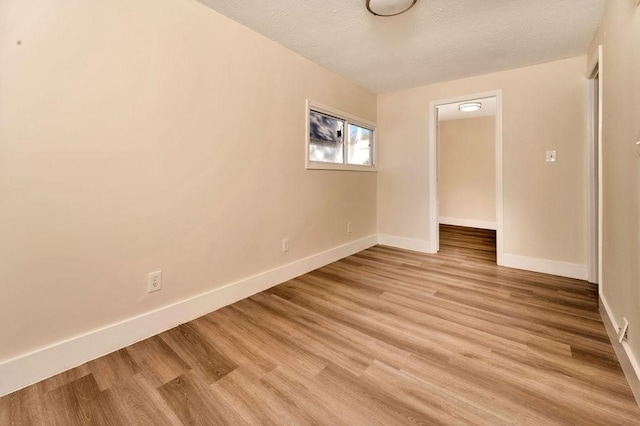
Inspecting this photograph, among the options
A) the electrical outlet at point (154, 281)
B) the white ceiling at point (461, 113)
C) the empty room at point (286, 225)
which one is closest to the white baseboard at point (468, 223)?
the white ceiling at point (461, 113)

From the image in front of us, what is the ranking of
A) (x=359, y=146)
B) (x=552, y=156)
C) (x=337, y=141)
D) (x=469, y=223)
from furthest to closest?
1. (x=469, y=223)
2. (x=359, y=146)
3. (x=337, y=141)
4. (x=552, y=156)

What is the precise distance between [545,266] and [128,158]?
403cm

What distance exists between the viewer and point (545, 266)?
9.94 ft

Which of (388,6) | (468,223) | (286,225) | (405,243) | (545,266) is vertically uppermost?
(388,6)

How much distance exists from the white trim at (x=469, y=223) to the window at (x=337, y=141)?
3027 millimetres

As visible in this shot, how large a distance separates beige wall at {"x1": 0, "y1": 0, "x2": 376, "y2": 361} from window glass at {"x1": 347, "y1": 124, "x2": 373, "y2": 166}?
1.27 m

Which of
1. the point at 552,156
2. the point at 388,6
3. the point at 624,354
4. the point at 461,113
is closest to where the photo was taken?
the point at 624,354

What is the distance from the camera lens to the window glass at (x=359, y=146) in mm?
3752

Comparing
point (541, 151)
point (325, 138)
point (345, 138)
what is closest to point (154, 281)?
point (325, 138)

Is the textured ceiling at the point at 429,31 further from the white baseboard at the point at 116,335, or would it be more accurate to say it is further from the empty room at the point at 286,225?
the white baseboard at the point at 116,335

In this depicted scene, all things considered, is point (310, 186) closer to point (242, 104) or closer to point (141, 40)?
point (242, 104)

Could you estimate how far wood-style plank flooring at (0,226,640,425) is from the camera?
3.95ft

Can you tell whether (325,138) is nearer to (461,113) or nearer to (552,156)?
(552,156)

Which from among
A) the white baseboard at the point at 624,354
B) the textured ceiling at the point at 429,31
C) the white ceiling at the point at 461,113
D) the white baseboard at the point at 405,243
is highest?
the white ceiling at the point at 461,113
